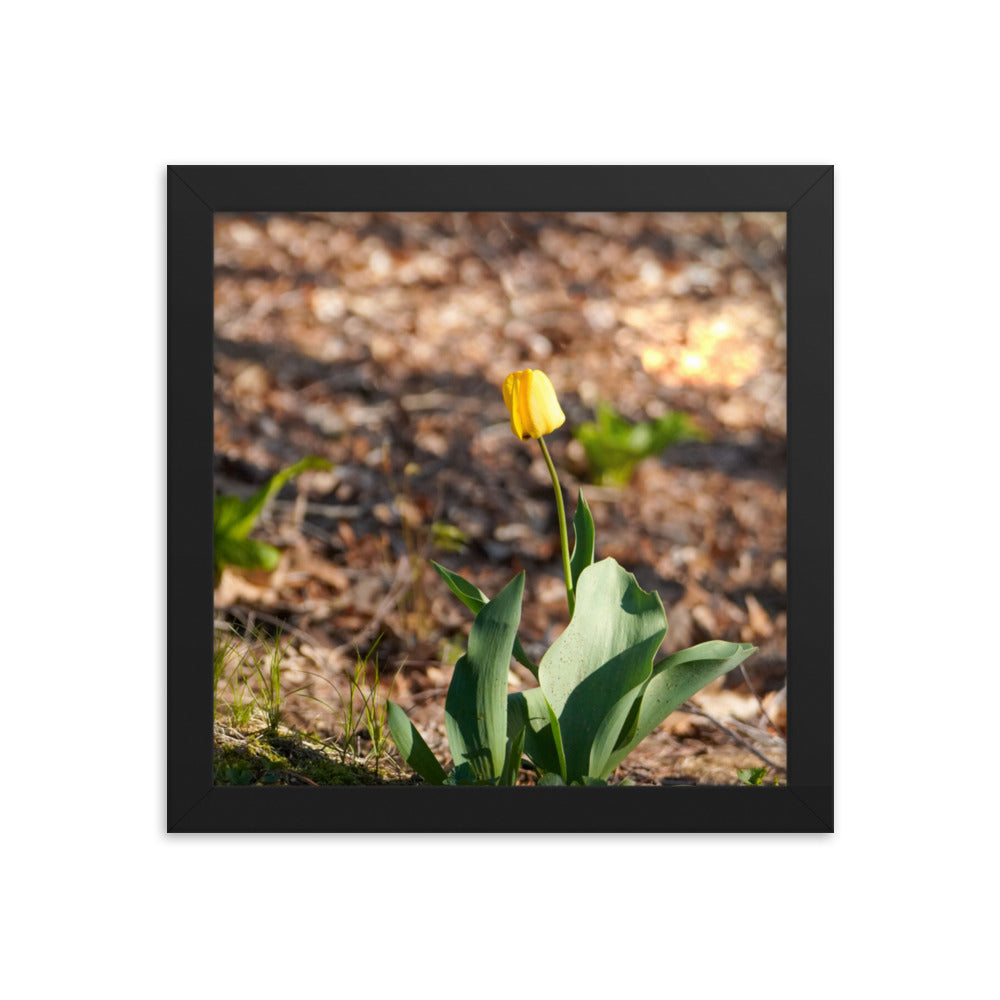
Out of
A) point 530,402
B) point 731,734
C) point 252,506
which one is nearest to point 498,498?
point 530,402

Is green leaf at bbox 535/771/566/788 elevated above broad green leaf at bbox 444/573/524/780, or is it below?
below

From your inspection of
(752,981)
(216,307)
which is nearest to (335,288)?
(216,307)

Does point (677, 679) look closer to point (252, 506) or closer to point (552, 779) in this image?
point (552, 779)

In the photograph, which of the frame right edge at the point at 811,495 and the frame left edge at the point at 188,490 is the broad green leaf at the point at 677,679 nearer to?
the frame right edge at the point at 811,495

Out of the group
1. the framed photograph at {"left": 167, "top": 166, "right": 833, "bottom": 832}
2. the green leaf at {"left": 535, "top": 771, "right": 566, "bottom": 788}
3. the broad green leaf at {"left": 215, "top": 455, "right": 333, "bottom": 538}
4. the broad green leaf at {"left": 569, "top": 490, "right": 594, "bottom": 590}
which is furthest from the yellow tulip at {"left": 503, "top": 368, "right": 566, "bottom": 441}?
the green leaf at {"left": 535, "top": 771, "right": 566, "bottom": 788}

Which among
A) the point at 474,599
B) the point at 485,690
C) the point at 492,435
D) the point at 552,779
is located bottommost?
the point at 552,779

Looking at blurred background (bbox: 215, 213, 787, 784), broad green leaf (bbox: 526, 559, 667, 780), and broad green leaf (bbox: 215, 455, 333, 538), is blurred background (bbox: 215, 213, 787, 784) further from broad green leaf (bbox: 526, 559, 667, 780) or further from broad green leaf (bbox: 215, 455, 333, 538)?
broad green leaf (bbox: 526, 559, 667, 780)
